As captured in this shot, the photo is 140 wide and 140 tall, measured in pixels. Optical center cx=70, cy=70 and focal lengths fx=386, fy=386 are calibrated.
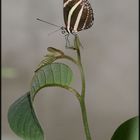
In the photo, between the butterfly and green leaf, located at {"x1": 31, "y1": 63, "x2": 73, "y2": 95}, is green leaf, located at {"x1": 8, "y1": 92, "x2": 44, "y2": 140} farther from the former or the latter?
the butterfly

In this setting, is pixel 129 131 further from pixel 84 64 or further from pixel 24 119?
pixel 84 64

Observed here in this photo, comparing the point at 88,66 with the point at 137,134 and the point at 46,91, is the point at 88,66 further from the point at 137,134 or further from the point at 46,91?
the point at 137,134

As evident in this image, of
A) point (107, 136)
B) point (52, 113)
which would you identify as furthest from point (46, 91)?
point (107, 136)

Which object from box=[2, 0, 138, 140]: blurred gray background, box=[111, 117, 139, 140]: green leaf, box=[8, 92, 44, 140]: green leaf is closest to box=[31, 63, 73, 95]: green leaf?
box=[8, 92, 44, 140]: green leaf

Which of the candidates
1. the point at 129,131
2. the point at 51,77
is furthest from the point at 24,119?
the point at 129,131

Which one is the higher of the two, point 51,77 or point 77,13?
point 77,13

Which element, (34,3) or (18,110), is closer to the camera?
(18,110)
